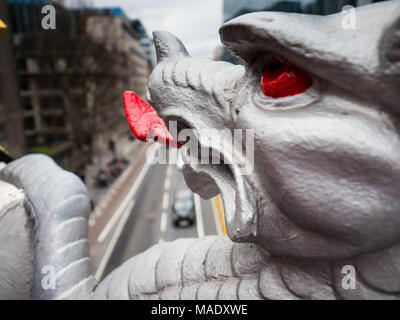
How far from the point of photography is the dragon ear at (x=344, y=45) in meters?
0.89

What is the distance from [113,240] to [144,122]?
27.9ft

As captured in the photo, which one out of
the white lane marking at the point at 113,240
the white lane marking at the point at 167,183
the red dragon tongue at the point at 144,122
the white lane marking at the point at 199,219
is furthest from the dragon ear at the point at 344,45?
the white lane marking at the point at 167,183

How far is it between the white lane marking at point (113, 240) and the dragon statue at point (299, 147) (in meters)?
5.42

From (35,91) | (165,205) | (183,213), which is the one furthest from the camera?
(35,91)

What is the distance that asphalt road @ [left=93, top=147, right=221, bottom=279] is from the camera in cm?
843

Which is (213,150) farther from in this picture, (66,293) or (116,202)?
(116,202)

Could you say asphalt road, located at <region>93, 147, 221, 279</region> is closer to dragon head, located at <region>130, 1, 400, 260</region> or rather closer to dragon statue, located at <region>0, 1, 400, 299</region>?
dragon statue, located at <region>0, 1, 400, 299</region>

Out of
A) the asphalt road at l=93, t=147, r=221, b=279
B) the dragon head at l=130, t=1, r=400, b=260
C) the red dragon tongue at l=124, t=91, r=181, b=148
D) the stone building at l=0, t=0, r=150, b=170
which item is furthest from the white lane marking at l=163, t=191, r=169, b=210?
the dragon head at l=130, t=1, r=400, b=260

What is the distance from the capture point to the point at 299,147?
975 mm

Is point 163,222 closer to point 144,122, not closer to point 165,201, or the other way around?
point 165,201

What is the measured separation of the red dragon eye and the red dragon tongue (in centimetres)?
55

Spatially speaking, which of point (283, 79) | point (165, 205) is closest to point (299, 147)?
point (283, 79)

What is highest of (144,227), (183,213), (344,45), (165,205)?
(344,45)

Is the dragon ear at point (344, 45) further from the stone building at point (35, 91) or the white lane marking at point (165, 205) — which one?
the stone building at point (35, 91)
